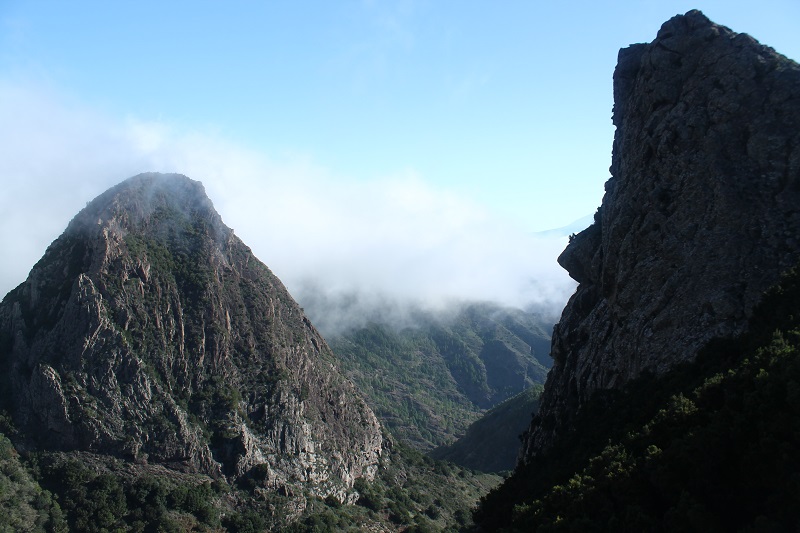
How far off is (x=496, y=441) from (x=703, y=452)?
419 feet

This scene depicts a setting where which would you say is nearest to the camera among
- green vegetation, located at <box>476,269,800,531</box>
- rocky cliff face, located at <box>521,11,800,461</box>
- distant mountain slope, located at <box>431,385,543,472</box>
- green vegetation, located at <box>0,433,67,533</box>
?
green vegetation, located at <box>476,269,800,531</box>

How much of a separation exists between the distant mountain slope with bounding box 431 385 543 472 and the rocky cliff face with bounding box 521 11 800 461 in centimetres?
9463

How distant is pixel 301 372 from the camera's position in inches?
3691

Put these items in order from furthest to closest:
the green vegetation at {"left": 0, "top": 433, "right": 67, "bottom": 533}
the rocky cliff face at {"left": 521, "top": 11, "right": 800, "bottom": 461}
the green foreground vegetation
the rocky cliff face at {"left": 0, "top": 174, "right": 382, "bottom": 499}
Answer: the rocky cliff face at {"left": 0, "top": 174, "right": 382, "bottom": 499} < the green foreground vegetation < the green vegetation at {"left": 0, "top": 433, "right": 67, "bottom": 533} < the rocky cliff face at {"left": 521, "top": 11, "right": 800, "bottom": 461}

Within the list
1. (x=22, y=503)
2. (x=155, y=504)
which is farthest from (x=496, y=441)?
(x=22, y=503)

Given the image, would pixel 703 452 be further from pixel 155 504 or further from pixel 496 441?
pixel 496 441

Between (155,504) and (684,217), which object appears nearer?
(684,217)

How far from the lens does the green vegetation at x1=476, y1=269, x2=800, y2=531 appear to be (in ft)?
57.8

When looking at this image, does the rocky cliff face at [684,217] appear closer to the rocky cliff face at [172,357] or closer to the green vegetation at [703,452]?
the green vegetation at [703,452]

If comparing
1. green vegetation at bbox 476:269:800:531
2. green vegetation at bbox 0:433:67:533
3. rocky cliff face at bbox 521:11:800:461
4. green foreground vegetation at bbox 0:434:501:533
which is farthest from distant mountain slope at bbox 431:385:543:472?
green vegetation at bbox 476:269:800:531

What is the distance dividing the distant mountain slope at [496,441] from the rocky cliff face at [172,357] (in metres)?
47.5

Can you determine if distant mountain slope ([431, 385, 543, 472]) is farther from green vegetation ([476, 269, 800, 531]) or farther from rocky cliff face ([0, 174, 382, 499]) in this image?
green vegetation ([476, 269, 800, 531])

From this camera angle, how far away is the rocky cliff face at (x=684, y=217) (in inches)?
1249

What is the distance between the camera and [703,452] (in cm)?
1981
